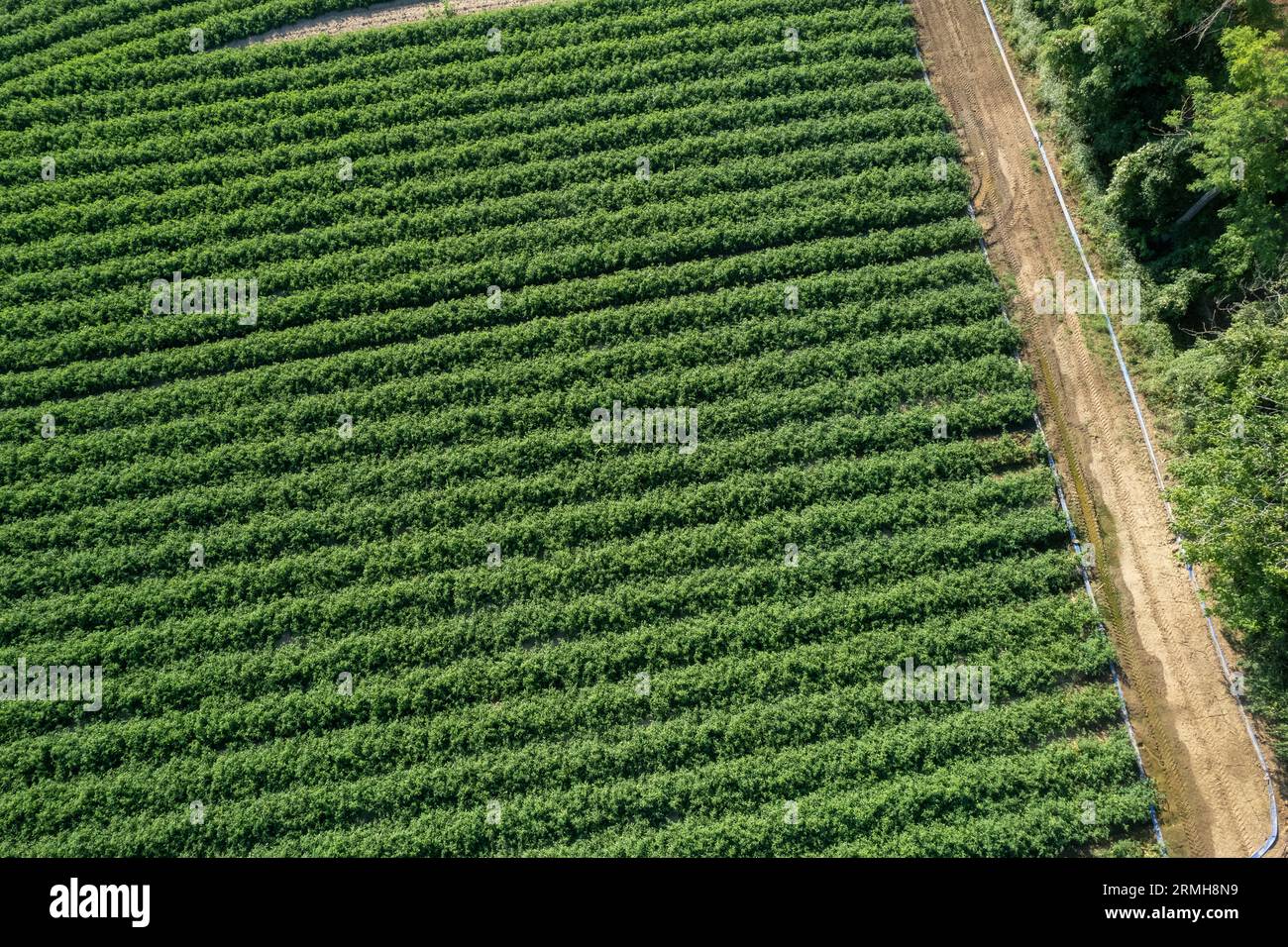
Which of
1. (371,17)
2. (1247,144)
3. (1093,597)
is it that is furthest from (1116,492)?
(371,17)

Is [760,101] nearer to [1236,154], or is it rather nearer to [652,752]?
[1236,154]

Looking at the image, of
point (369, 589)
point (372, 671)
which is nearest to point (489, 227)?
point (369, 589)

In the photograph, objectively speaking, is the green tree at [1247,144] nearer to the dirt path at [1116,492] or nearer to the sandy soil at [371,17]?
the dirt path at [1116,492]

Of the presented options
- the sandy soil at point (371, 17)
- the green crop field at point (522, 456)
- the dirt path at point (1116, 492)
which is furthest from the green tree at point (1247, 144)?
the sandy soil at point (371, 17)

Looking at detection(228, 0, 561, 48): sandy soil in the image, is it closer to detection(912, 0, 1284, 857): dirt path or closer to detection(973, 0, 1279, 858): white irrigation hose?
detection(912, 0, 1284, 857): dirt path

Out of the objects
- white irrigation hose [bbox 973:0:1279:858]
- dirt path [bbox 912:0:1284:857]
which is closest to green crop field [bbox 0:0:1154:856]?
dirt path [bbox 912:0:1284:857]

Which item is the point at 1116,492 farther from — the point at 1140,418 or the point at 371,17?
the point at 371,17
